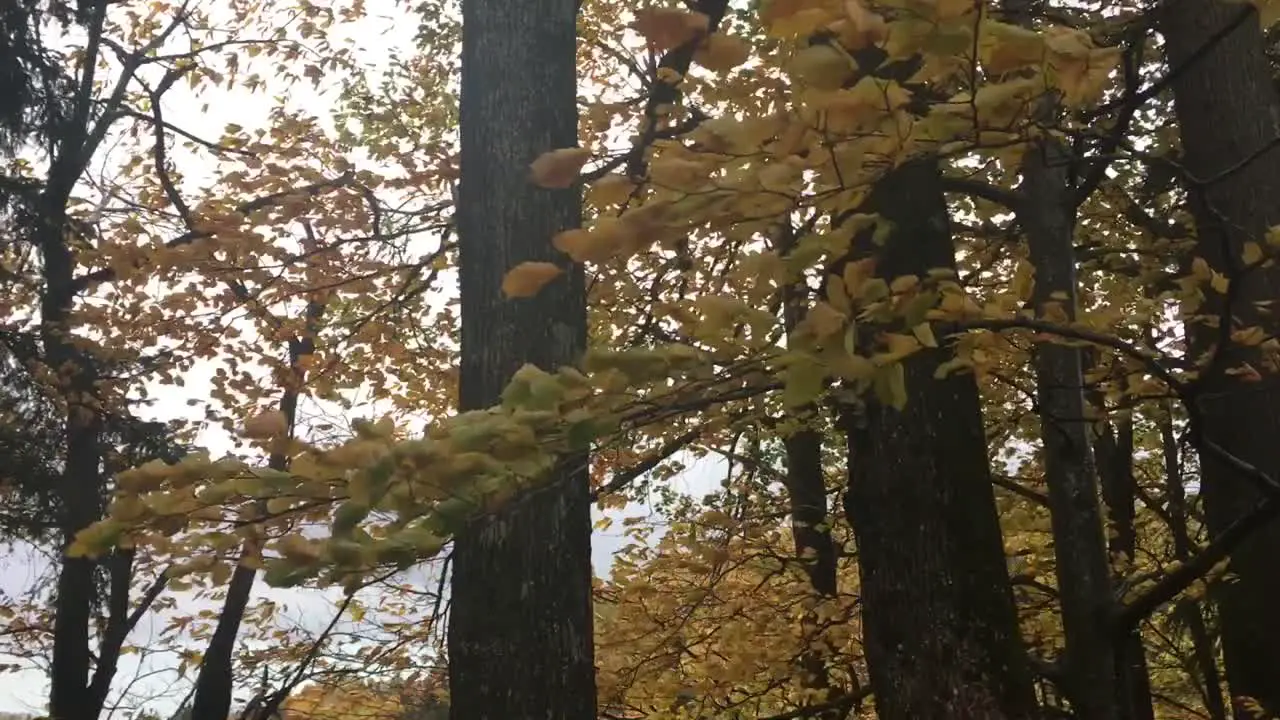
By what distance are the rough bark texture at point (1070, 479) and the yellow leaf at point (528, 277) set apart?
1.87 m

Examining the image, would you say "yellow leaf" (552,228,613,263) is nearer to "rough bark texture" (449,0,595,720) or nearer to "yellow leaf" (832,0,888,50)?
"yellow leaf" (832,0,888,50)

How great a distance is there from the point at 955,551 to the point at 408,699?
21.4 ft

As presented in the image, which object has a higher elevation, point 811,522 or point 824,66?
point 811,522

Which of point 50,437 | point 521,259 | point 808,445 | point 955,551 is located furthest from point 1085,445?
point 50,437

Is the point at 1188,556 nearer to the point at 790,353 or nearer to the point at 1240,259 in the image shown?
the point at 1240,259

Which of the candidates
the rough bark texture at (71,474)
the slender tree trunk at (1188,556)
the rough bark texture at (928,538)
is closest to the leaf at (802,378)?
the rough bark texture at (928,538)

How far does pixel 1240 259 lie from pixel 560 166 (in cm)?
349

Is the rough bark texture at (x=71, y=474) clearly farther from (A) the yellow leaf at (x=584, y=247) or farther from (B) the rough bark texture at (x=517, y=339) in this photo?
(A) the yellow leaf at (x=584, y=247)

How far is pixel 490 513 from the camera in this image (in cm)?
159

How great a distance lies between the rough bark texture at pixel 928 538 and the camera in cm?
276

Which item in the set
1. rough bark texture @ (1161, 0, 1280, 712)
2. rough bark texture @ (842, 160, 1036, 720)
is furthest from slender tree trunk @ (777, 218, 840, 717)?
rough bark texture @ (1161, 0, 1280, 712)

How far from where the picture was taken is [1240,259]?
3900 mm

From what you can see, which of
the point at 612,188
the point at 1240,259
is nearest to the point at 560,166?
the point at 612,188

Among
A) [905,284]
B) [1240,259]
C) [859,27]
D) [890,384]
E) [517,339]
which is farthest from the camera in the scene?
[1240,259]
